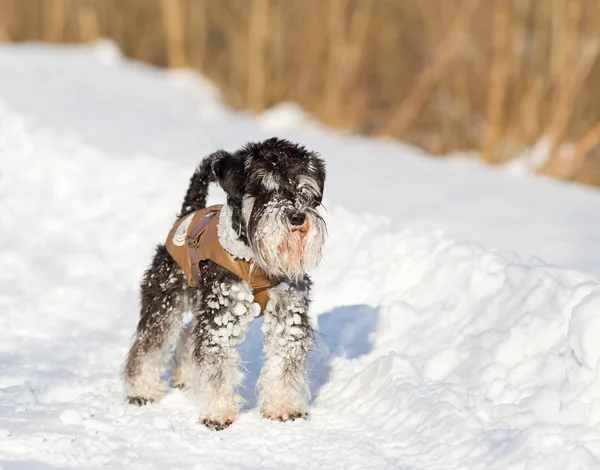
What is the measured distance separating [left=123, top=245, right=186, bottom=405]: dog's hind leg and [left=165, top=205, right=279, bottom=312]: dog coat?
0.14 m

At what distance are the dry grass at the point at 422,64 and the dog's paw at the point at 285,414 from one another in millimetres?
7461

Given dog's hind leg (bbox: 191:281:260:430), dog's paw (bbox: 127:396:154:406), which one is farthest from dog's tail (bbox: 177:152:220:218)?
dog's paw (bbox: 127:396:154:406)

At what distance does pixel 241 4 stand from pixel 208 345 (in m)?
12.9

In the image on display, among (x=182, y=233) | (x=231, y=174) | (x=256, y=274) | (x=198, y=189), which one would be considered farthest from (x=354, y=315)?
(x=231, y=174)

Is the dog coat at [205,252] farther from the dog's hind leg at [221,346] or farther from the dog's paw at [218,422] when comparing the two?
the dog's paw at [218,422]

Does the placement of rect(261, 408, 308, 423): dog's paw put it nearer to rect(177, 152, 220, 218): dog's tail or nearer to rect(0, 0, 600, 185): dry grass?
rect(177, 152, 220, 218): dog's tail

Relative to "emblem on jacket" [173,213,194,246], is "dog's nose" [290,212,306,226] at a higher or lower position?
higher

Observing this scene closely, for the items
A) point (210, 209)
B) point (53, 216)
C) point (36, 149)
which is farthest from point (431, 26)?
point (210, 209)

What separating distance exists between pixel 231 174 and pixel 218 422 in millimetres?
1282

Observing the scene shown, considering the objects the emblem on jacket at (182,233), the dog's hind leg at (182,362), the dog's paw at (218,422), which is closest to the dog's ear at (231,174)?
the emblem on jacket at (182,233)

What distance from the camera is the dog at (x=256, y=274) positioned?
169 inches

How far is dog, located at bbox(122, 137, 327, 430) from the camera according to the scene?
4.30 metres

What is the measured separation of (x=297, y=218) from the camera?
4227 mm

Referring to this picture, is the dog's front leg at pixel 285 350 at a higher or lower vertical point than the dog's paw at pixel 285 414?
higher
